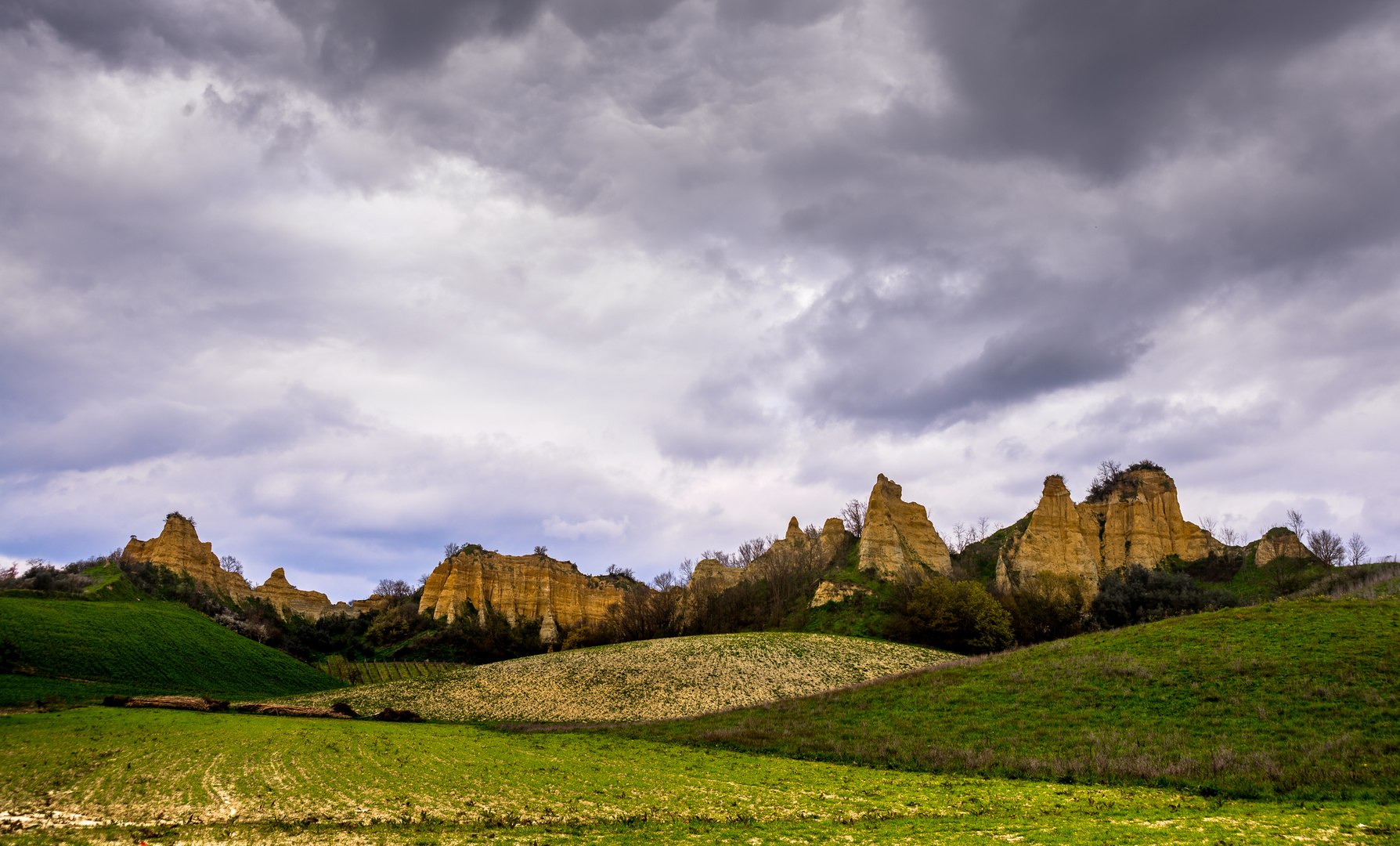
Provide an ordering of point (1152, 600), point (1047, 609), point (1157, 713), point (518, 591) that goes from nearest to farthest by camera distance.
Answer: point (1157, 713) < point (1152, 600) < point (1047, 609) < point (518, 591)

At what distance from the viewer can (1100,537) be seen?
9119 centimetres

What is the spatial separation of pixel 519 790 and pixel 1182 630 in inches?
1530

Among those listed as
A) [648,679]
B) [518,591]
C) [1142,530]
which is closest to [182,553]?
[518,591]

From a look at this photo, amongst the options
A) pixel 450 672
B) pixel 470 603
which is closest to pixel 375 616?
pixel 470 603

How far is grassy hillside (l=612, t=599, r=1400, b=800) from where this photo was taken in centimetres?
2191

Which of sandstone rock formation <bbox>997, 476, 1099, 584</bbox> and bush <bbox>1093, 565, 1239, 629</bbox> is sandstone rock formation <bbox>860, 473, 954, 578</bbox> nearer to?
sandstone rock formation <bbox>997, 476, 1099, 584</bbox>

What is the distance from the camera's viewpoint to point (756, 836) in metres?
14.4

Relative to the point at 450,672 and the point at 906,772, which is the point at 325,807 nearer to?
the point at 906,772

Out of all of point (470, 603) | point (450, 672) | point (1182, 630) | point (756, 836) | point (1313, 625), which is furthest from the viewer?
point (470, 603)

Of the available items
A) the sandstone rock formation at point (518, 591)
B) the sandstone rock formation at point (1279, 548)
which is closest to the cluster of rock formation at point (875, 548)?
the sandstone rock formation at point (518, 591)

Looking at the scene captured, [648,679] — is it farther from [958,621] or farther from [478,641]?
[478,641]

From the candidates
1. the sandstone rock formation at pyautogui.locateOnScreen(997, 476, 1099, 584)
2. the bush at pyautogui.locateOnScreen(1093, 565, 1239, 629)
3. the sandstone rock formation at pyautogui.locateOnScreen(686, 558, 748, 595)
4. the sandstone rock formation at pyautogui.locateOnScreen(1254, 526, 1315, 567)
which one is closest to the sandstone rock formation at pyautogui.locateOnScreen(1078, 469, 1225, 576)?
the sandstone rock formation at pyautogui.locateOnScreen(997, 476, 1099, 584)

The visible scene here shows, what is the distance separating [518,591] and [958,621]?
65368 millimetres

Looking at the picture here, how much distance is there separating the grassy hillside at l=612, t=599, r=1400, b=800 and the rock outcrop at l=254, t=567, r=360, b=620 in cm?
9538
